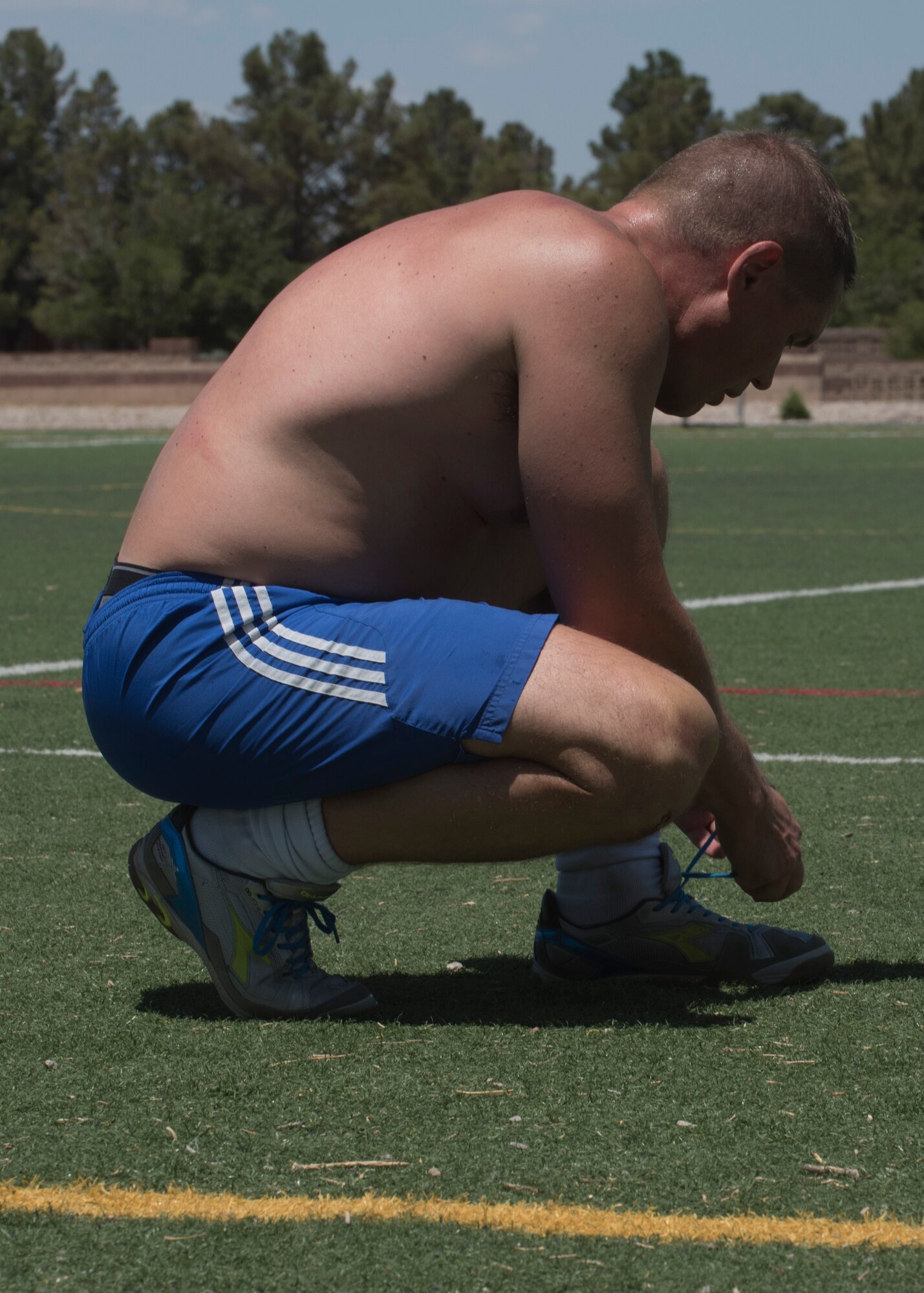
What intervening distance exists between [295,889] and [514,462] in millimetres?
778

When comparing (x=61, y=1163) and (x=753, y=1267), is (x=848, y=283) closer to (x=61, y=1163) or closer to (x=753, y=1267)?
(x=753, y=1267)

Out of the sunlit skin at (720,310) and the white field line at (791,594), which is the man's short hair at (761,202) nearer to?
the sunlit skin at (720,310)

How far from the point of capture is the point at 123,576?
2.74 m

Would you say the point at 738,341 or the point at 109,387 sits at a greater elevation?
the point at 738,341

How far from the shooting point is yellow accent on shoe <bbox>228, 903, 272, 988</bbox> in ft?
8.88

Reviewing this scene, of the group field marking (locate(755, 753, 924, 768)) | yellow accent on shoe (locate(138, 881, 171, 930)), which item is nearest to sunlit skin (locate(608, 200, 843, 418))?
yellow accent on shoe (locate(138, 881, 171, 930))

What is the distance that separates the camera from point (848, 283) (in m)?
2.74

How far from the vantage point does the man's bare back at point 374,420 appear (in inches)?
97.7

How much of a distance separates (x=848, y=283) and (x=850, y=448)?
77.4 ft

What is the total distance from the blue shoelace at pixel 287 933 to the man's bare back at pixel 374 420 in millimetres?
523

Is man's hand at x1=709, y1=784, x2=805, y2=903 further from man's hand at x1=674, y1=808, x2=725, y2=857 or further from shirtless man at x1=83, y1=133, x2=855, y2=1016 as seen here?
man's hand at x1=674, y1=808, x2=725, y2=857

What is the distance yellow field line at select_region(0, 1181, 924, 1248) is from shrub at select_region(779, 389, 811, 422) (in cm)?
3864

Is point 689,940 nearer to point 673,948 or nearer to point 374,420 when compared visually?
point 673,948

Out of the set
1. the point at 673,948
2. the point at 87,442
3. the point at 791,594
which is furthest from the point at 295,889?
the point at 87,442
